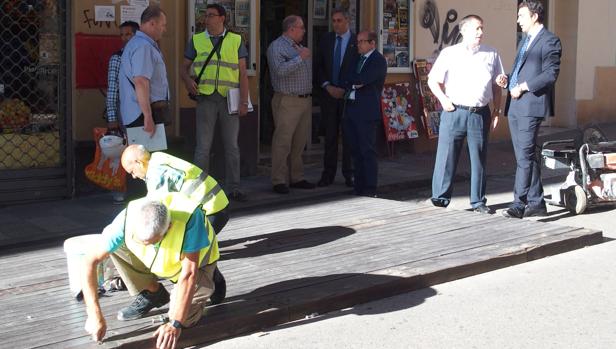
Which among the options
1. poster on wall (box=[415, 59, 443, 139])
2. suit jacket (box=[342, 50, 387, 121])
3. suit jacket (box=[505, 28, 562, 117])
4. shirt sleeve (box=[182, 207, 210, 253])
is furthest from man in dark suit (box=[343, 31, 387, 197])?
shirt sleeve (box=[182, 207, 210, 253])

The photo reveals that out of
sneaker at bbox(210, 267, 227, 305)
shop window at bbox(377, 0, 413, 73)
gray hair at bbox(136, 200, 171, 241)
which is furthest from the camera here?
shop window at bbox(377, 0, 413, 73)

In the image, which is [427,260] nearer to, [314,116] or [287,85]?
[287,85]

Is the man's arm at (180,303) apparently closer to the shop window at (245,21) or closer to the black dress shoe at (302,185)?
the black dress shoe at (302,185)

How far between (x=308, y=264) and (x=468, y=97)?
2656 millimetres

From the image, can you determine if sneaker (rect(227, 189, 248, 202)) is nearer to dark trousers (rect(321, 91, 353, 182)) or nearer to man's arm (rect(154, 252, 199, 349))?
dark trousers (rect(321, 91, 353, 182))

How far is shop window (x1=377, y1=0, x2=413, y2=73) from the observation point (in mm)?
12617

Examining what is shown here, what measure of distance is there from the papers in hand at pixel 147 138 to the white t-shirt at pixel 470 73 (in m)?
2.69

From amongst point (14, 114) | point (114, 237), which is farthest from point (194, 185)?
point (14, 114)

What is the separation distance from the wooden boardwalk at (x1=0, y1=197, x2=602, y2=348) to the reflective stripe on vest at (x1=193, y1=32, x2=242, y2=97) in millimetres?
1348

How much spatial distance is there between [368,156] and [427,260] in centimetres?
278

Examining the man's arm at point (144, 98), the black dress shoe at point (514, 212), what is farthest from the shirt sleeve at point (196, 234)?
the black dress shoe at point (514, 212)

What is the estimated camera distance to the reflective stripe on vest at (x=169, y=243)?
16.6 feet

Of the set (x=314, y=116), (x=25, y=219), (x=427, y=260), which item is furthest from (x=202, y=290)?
(x=314, y=116)

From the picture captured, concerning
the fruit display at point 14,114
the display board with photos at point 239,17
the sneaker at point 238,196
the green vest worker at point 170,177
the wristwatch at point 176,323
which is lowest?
the wristwatch at point 176,323
